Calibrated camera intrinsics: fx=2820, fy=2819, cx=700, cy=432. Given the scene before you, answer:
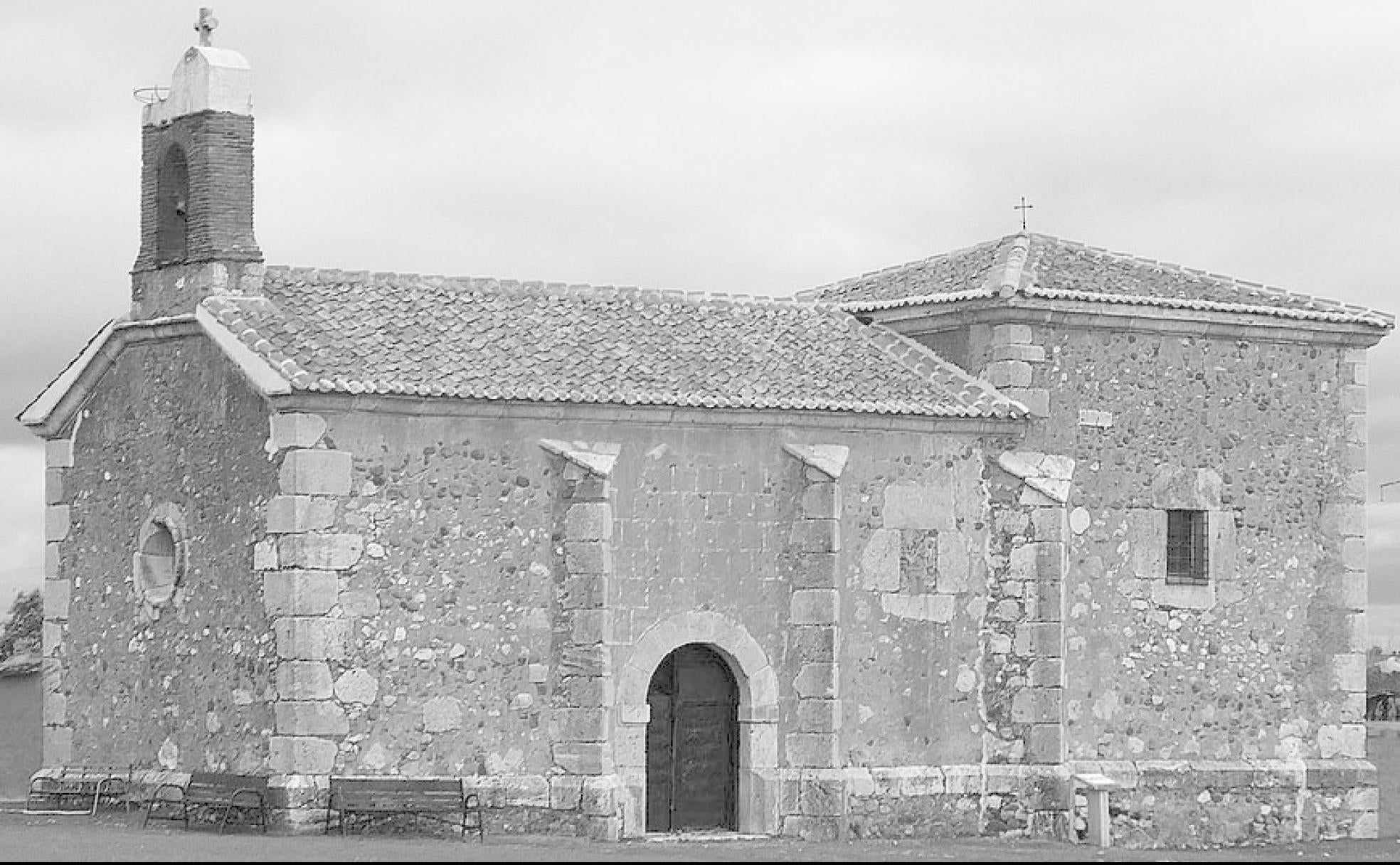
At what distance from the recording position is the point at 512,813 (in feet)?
91.3

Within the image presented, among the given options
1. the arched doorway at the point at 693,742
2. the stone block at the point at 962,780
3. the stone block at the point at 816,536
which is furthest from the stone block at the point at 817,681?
the stone block at the point at 962,780

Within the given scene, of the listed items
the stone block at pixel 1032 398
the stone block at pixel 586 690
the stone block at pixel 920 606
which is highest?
the stone block at pixel 1032 398

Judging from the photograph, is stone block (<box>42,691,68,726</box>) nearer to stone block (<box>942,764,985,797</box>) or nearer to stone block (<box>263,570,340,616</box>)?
stone block (<box>263,570,340,616</box>)

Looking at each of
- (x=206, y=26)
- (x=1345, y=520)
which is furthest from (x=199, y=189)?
(x=1345, y=520)

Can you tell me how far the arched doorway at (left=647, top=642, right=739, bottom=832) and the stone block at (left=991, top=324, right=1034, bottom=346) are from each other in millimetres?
4628

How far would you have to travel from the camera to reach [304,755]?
1069 inches

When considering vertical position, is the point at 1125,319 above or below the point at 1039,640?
above

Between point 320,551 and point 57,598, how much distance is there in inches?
204

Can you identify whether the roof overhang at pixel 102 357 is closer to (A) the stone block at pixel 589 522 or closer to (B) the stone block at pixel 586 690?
(A) the stone block at pixel 589 522

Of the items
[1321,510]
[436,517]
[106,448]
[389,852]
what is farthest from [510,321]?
[1321,510]

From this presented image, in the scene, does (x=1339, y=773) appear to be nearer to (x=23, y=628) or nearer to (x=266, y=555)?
(x=266, y=555)

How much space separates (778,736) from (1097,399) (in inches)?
204

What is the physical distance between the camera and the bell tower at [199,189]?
29.2m

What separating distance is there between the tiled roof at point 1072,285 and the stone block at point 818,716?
4.68 metres
